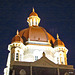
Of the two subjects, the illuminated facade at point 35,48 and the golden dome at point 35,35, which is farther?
the golden dome at point 35,35

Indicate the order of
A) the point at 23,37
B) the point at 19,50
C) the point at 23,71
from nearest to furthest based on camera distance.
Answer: the point at 23,71, the point at 19,50, the point at 23,37

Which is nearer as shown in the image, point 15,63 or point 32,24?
point 15,63

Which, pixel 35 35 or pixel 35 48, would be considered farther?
pixel 35 35

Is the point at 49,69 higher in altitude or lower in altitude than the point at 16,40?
lower

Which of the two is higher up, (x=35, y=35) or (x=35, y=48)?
(x=35, y=35)

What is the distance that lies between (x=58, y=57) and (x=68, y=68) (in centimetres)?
773

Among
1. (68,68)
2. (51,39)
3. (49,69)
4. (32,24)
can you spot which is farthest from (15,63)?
(32,24)

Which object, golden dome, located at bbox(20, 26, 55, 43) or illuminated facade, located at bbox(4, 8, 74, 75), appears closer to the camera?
illuminated facade, located at bbox(4, 8, 74, 75)

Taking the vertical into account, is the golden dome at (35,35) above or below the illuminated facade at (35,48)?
above

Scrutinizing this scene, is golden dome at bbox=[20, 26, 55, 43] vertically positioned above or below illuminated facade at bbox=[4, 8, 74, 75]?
above

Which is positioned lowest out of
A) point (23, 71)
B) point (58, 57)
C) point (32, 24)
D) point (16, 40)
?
point (23, 71)

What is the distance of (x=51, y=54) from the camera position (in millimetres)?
57812

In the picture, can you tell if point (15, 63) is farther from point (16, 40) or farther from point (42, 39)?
point (42, 39)

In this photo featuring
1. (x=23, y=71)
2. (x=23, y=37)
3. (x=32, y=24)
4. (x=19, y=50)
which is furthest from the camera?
(x=32, y=24)
